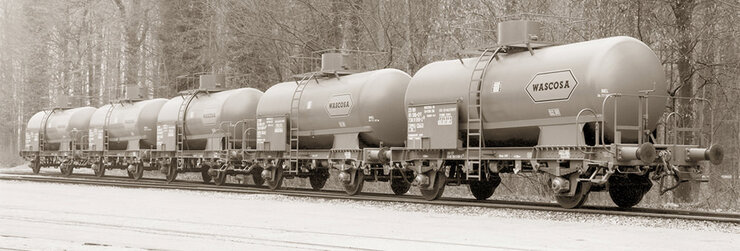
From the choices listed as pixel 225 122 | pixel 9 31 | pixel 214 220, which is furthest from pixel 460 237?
pixel 9 31

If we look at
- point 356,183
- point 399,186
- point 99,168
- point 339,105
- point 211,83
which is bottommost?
point 99,168

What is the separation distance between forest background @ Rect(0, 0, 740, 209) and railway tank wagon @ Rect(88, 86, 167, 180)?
4.39 metres

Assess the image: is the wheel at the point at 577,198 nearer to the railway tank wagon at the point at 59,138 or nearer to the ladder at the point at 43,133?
the railway tank wagon at the point at 59,138

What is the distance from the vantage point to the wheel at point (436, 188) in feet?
67.2

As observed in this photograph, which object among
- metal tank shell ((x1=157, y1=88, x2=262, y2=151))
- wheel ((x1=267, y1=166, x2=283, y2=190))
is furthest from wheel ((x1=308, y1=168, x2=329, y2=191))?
metal tank shell ((x1=157, y1=88, x2=262, y2=151))

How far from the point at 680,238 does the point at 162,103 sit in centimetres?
2569

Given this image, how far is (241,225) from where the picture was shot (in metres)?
14.4

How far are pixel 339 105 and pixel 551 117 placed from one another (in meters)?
7.52

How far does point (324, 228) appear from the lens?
14.0 meters

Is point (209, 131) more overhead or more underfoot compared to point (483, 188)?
more overhead

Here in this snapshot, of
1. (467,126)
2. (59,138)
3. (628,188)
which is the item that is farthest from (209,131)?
(628,188)

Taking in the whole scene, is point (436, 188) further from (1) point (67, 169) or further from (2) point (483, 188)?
(1) point (67, 169)

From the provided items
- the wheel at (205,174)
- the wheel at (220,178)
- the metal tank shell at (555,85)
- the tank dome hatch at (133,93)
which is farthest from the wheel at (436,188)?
the tank dome hatch at (133,93)

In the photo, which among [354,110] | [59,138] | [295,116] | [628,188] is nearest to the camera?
[628,188]
